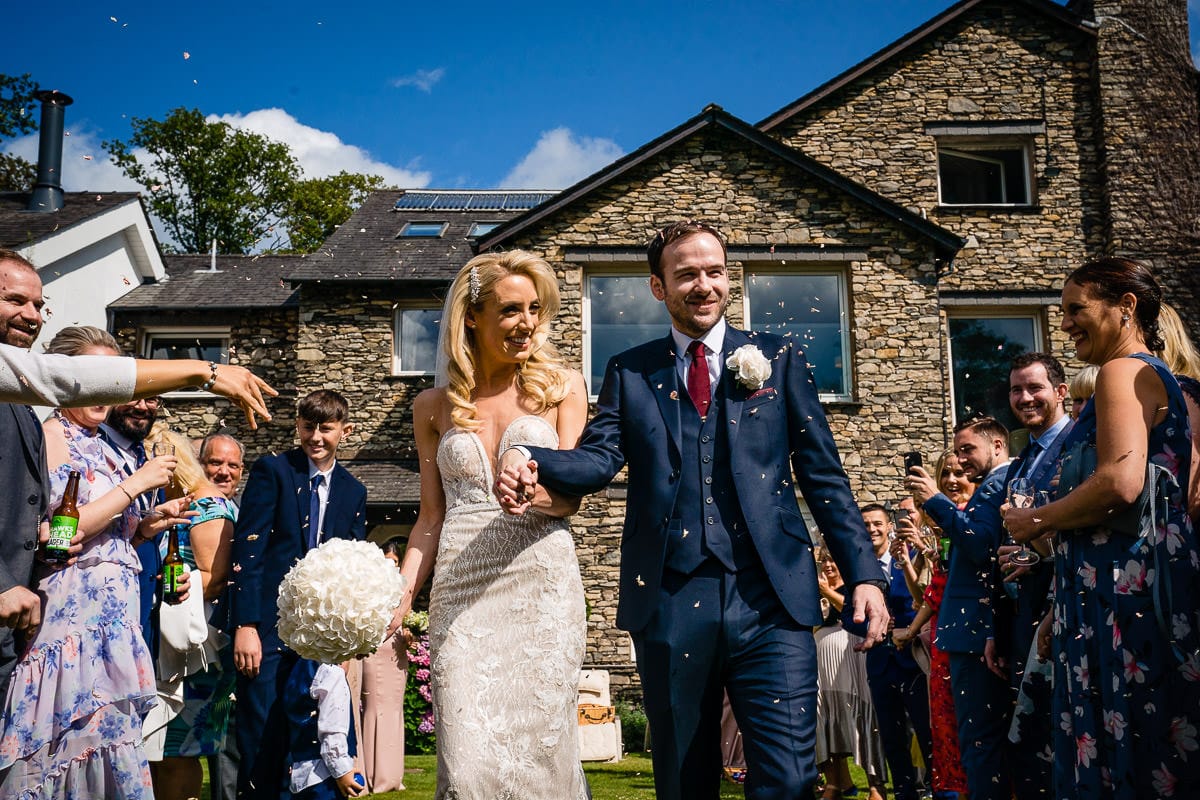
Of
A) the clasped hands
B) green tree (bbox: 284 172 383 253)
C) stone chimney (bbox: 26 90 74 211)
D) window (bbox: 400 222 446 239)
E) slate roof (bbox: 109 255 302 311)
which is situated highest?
green tree (bbox: 284 172 383 253)

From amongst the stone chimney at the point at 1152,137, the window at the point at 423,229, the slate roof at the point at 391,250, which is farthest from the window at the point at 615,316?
the stone chimney at the point at 1152,137

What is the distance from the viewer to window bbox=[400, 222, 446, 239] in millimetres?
20766

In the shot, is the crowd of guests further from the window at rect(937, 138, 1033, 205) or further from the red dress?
the window at rect(937, 138, 1033, 205)

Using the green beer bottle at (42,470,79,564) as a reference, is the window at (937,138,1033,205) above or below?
above

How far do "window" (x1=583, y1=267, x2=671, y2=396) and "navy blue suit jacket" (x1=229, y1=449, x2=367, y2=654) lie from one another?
10.7m

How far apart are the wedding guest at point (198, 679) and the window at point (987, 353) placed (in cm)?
1381

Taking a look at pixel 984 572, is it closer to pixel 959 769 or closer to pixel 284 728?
pixel 959 769

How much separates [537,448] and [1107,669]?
2177mm

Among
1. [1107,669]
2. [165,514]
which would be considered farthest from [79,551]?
[1107,669]

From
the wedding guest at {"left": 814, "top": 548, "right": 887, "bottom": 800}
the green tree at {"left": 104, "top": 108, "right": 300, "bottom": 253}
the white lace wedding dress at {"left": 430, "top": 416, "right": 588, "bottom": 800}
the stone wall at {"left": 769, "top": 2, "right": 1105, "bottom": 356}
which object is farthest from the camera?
the green tree at {"left": 104, "top": 108, "right": 300, "bottom": 253}

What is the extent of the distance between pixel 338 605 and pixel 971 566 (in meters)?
3.45

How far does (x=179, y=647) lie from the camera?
5895 mm

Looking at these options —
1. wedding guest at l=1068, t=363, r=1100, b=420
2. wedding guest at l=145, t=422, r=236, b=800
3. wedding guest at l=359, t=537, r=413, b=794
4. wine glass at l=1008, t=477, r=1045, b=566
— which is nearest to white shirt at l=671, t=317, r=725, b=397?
wine glass at l=1008, t=477, r=1045, b=566

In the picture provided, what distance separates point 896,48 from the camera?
61.1 feet
